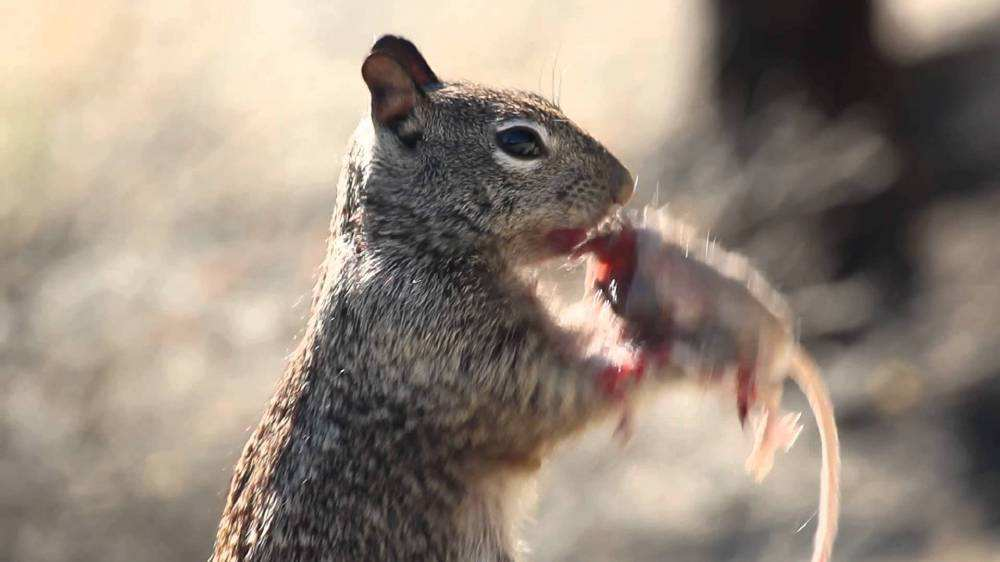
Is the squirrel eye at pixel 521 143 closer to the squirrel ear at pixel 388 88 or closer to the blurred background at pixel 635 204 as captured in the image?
the squirrel ear at pixel 388 88

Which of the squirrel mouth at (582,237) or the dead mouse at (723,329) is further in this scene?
the squirrel mouth at (582,237)

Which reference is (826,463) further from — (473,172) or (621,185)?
(473,172)

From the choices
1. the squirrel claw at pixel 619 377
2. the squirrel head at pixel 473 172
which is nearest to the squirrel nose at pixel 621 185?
the squirrel head at pixel 473 172

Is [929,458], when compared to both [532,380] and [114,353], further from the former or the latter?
[114,353]

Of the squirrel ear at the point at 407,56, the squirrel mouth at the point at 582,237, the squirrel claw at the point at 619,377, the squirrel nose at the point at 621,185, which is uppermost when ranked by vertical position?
the squirrel ear at the point at 407,56

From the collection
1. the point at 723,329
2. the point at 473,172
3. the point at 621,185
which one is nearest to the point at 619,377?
the point at 723,329
